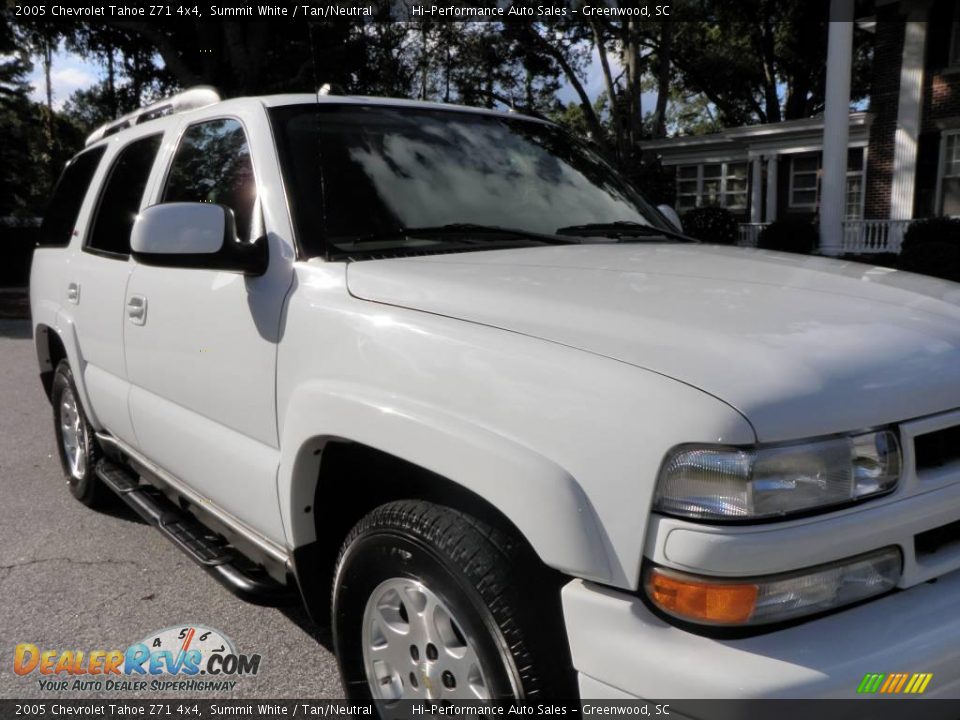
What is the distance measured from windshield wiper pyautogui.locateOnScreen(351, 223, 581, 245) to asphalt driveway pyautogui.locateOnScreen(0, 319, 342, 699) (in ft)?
4.88

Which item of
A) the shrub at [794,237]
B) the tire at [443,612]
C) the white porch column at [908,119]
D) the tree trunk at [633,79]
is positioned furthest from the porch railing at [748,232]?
the tire at [443,612]

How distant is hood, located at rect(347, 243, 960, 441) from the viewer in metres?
1.55

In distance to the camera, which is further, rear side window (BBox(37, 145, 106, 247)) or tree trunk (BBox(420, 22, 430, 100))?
tree trunk (BBox(420, 22, 430, 100))

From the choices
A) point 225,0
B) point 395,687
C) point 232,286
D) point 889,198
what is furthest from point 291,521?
point 889,198

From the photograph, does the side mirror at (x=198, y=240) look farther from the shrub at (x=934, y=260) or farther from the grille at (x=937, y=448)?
the shrub at (x=934, y=260)

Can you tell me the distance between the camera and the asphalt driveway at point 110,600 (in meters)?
2.90

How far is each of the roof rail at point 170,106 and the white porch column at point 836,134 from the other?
11.2 metres

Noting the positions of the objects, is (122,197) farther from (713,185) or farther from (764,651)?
(713,185)

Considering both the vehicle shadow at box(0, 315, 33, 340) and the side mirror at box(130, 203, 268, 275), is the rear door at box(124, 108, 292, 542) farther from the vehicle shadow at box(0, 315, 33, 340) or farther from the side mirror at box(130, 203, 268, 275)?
the vehicle shadow at box(0, 315, 33, 340)

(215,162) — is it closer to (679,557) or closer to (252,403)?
(252,403)

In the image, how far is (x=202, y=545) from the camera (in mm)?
2998

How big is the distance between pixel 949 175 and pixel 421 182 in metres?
18.6

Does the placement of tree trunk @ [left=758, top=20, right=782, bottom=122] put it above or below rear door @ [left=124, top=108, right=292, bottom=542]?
above

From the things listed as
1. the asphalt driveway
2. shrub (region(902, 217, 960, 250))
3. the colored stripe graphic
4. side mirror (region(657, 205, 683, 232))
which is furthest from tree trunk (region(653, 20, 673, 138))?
the colored stripe graphic
